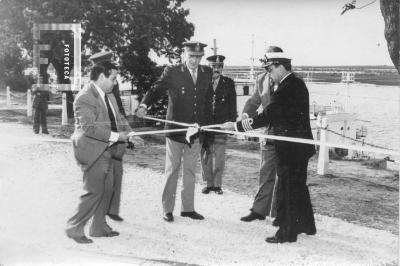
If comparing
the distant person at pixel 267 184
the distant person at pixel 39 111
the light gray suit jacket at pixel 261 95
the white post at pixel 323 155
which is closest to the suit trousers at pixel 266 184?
the distant person at pixel 267 184

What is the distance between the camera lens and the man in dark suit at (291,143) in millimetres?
4430

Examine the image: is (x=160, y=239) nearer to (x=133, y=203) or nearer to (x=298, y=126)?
(x=133, y=203)

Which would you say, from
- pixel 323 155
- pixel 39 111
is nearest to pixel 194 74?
pixel 323 155

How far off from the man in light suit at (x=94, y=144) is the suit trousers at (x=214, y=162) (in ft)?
7.57

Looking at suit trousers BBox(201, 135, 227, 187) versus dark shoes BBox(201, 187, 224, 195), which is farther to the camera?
suit trousers BBox(201, 135, 227, 187)

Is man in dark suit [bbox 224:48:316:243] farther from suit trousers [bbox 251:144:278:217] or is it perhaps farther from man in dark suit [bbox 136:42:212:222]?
man in dark suit [bbox 136:42:212:222]

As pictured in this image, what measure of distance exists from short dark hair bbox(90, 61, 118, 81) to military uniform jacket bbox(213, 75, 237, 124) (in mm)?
2657

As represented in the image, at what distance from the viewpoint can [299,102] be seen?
4434 mm

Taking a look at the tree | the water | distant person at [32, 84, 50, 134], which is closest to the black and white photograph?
distant person at [32, 84, 50, 134]

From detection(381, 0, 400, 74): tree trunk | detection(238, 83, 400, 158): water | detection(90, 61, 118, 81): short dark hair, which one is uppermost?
detection(381, 0, 400, 74): tree trunk

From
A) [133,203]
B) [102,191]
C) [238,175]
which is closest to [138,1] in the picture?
[238,175]

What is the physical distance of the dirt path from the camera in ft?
12.6

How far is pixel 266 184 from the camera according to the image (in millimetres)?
5152

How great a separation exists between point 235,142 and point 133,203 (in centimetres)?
746
